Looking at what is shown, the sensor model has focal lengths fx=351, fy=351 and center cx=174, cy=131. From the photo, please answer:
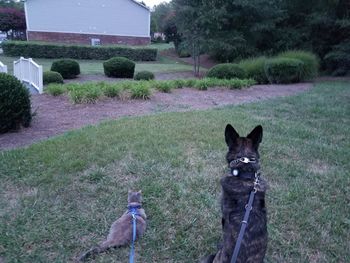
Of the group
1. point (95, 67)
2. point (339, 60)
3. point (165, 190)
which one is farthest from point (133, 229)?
point (95, 67)

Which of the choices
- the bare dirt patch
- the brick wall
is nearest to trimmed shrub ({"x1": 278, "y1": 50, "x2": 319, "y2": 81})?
the bare dirt patch

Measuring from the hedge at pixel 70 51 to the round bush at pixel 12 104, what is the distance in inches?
835

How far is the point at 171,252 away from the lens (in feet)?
10.2

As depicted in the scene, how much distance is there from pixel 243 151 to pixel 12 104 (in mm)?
5338

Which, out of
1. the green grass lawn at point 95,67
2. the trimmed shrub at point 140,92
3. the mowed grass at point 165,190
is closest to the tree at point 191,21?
the green grass lawn at point 95,67

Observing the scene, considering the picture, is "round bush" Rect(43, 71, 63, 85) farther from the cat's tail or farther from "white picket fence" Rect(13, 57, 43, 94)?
the cat's tail

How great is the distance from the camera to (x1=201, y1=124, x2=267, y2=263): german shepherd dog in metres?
2.12

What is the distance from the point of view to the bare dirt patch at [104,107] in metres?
6.65

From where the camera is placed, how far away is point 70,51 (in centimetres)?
2697

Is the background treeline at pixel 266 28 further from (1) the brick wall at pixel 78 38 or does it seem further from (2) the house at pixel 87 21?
(1) the brick wall at pixel 78 38

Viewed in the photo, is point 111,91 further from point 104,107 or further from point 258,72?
point 258,72

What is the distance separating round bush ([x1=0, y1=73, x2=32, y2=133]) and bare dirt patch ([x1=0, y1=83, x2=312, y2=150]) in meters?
0.19

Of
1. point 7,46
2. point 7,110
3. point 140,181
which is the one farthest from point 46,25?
point 140,181

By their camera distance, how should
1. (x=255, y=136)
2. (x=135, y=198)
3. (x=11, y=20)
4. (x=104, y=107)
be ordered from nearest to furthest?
(x=255, y=136)
(x=135, y=198)
(x=104, y=107)
(x=11, y=20)
